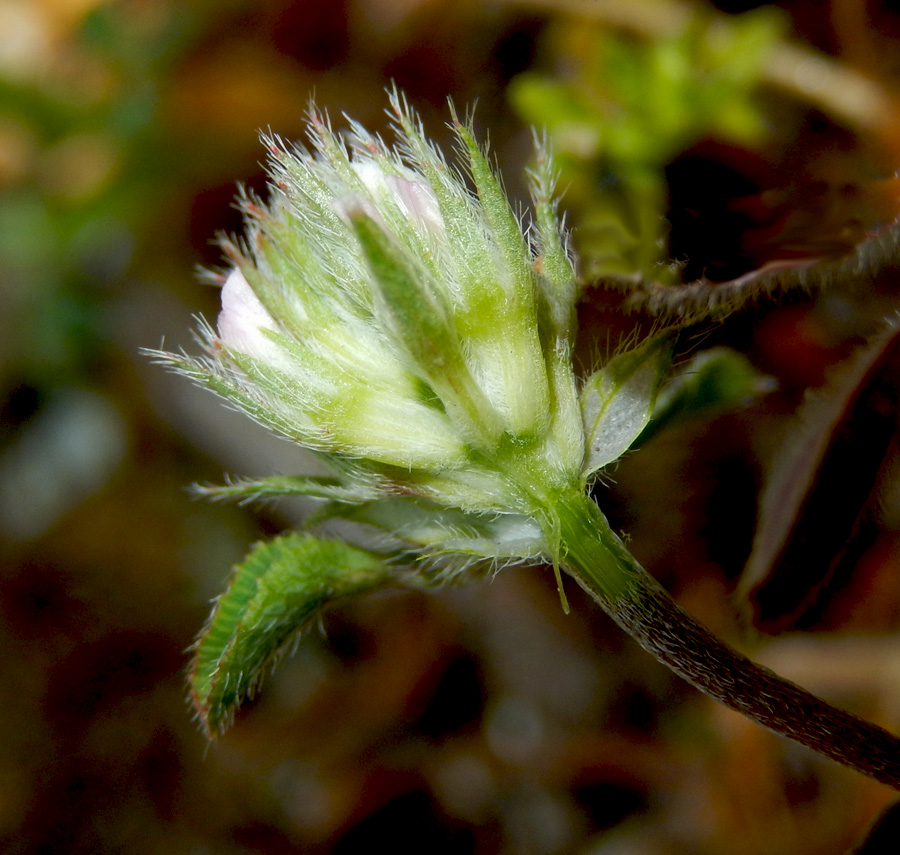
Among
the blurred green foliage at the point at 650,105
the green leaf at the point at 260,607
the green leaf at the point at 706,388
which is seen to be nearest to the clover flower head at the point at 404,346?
the green leaf at the point at 260,607

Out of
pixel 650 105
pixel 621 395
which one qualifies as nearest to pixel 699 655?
pixel 621 395

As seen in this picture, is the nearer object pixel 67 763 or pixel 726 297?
pixel 726 297

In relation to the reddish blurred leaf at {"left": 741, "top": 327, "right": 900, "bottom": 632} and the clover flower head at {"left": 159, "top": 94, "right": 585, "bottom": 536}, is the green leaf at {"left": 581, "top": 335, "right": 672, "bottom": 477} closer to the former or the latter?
the clover flower head at {"left": 159, "top": 94, "right": 585, "bottom": 536}

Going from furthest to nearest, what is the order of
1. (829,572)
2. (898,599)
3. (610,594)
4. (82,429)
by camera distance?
(82,429), (898,599), (829,572), (610,594)

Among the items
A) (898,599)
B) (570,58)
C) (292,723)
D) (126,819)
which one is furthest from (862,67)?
(126,819)

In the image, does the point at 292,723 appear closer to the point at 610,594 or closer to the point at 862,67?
the point at 610,594

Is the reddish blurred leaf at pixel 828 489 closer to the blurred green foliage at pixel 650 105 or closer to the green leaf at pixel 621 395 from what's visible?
the green leaf at pixel 621 395

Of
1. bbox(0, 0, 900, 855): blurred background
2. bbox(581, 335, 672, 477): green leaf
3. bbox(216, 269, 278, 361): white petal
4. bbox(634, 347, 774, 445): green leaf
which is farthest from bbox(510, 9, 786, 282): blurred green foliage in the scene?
bbox(216, 269, 278, 361): white petal

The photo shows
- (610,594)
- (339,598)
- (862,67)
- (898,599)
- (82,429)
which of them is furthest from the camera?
(82,429)
